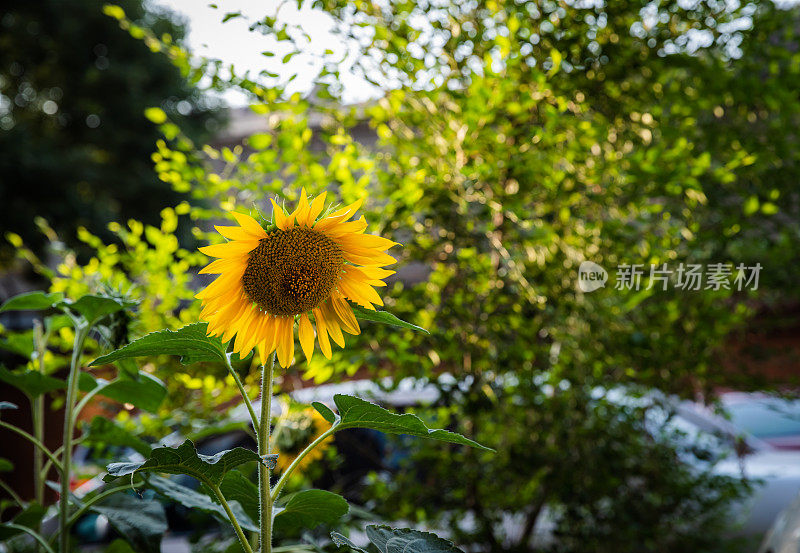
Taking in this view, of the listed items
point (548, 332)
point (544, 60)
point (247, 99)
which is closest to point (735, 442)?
point (548, 332)

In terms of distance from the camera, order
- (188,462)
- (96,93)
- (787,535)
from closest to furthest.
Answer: (188,462) → (787,535) → (96,93)

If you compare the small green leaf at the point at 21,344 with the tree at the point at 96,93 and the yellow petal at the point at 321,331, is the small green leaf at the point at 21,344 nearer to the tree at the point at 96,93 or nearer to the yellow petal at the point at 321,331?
the yellow petal at the point at 321,331

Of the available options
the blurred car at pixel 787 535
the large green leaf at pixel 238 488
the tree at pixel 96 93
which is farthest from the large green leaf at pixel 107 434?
the tree at pixel 96 93

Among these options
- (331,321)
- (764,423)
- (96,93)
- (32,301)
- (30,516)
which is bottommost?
(764,423)

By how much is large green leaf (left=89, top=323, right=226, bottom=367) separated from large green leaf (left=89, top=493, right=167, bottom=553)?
1.29 feet

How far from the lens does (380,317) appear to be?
663 mm

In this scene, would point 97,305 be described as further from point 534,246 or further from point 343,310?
point 534,246

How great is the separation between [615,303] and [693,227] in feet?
0.99

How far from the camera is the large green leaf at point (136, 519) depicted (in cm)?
94

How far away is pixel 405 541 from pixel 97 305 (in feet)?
1.74

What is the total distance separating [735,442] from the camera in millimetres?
2457

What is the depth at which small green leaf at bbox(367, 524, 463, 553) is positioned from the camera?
675 millimetres

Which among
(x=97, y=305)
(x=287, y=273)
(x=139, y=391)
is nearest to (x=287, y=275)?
(x=287, y=273)

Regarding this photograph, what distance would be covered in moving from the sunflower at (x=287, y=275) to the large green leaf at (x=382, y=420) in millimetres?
61
